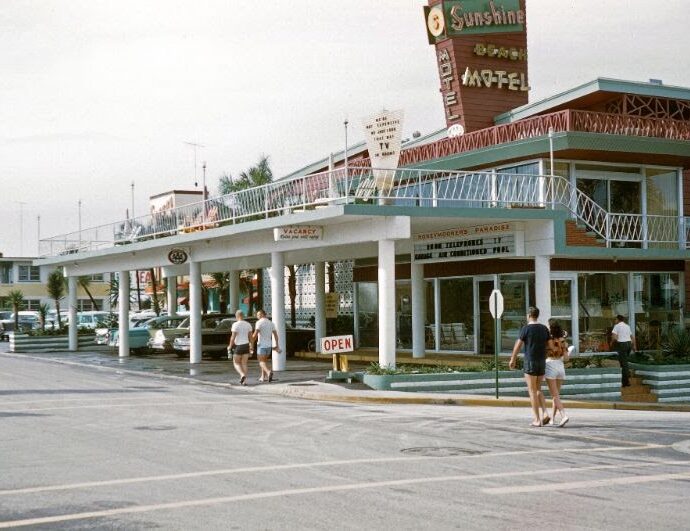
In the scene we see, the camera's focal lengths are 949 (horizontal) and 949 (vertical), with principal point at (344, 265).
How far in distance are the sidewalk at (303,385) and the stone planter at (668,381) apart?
0.71 meters

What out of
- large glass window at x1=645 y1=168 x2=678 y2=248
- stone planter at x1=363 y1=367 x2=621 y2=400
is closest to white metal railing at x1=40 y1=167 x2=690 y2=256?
large glass window at x1=645 y1=168 x2=678 y2=248

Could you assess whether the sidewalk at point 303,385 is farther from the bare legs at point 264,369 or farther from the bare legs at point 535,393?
the bare legs at point 535,393

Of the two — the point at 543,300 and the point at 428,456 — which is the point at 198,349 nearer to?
the point at 543,300

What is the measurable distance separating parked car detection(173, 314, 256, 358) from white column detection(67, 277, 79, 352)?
9297 mm

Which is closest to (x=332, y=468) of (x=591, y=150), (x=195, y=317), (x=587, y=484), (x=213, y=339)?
(x=587, y=484)

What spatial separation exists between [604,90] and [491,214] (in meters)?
6.47

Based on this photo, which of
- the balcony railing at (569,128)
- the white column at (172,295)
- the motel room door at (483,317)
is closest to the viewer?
the balcony railing at (569,128)

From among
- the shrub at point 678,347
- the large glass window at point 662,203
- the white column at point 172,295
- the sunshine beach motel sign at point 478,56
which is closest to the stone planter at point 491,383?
the shrub at point 678,347

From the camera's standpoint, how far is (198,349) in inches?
1231

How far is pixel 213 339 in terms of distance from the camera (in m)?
33.2

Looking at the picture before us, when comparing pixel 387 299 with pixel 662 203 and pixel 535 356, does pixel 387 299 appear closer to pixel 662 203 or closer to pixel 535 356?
pixel 535 356

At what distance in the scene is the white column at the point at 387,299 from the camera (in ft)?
71.8

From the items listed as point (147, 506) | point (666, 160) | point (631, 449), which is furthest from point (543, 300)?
point (147, 506)

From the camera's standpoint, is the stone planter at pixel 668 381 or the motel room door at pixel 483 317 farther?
the motel room door at pixel 483 317
